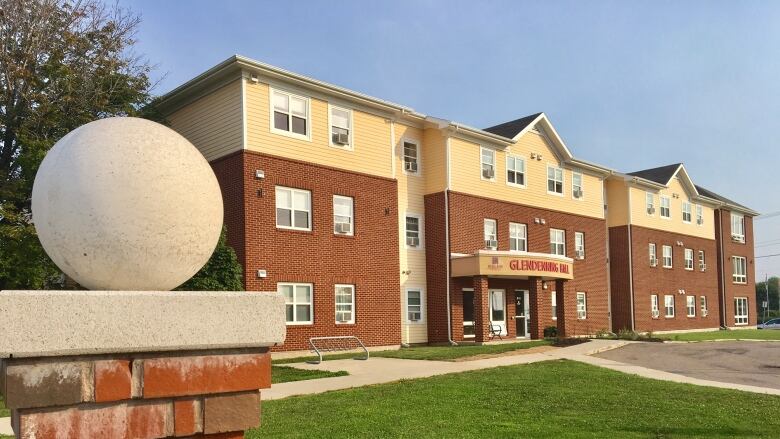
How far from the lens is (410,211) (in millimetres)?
26875

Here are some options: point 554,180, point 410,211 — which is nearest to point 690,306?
point 554,180

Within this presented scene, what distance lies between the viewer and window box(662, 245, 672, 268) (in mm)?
41772

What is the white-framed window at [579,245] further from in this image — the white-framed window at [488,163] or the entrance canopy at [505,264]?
the white-framed window at [488,163]

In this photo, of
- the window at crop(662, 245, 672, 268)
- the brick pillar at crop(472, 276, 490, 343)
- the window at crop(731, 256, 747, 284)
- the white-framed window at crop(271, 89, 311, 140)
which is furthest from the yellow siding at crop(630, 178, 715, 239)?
the white-framed window at crop(271, 89, 311, 140)

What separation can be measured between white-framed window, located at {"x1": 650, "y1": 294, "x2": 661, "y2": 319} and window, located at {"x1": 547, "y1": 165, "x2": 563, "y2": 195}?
10.9 m

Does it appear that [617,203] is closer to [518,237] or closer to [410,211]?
[518,237]

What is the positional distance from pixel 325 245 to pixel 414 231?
548 centimetres

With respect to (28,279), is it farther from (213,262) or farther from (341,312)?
(341,312)

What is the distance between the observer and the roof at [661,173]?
4259 centimetres

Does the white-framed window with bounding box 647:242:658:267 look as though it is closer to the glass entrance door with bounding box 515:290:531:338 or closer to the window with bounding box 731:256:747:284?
the glass entrance door with bounding box 515:290:531:338

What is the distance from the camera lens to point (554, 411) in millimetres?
10148

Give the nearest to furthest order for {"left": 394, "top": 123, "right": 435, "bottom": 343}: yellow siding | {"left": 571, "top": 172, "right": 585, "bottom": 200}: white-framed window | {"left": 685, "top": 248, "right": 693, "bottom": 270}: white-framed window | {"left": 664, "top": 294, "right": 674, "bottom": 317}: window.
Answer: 1. {"left": 394, "top": 123, "right": 435, "bottom": 343}: yellow siding
2. {"left": 571, "top": 172, "right": 585, "bottom": 200}: white-framed window
3. {"left": 664, "top": 294, "right": 674, "bottom": 317}: window
4. {"left": 685, "top": 248, "right": 693, "bottom": 270}: white-framed window

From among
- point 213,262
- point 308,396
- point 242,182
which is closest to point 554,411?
point 308,396

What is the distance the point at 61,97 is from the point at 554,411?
723 inches
